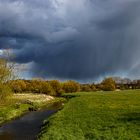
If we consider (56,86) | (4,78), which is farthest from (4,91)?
(56,86)

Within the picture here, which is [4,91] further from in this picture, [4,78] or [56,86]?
[56,86]

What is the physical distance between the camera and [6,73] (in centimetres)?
7831

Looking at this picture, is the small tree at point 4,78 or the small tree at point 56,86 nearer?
the small tree at point 4,78

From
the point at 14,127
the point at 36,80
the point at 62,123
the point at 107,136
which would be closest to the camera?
the point at 107,136

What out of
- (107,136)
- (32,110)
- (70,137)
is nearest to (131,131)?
(107,136)

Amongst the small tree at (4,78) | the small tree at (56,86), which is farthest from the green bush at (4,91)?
the small tree at (56,86)

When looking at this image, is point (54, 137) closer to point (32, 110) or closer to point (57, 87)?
point (32, 110)

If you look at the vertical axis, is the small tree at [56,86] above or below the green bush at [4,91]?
above

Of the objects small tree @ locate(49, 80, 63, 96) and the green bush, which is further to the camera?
small tree @ locate(49, 80, 63, 96)

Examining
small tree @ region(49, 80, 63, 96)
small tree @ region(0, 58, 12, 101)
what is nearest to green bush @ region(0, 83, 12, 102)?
small tree @ region(0, 58, 12, 101)

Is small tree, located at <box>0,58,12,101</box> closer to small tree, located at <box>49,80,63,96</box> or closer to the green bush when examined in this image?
the green bush

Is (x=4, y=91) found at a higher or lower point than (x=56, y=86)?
lower

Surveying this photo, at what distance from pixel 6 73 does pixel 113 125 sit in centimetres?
4431

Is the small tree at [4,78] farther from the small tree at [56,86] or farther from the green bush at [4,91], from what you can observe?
the small tree at [56,86]
